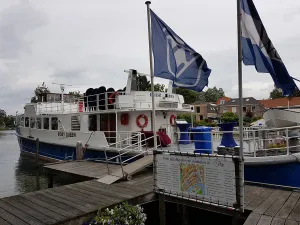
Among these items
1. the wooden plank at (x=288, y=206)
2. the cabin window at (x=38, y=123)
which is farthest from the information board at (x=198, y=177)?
the cabin window at (x=38, y=123)

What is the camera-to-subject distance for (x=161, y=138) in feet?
41.9

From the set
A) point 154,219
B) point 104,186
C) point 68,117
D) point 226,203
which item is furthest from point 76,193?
point 68,117

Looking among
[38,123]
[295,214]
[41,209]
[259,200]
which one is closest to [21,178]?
[38,123]

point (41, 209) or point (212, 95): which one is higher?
point (212, 95)

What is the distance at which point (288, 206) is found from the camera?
227 inches

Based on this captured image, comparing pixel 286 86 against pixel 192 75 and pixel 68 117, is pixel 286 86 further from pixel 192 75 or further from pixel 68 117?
pixel 68 117

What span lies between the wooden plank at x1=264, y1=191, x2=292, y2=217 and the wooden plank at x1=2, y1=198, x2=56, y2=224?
4474mm

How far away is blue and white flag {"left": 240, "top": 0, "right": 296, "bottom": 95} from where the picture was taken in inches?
207

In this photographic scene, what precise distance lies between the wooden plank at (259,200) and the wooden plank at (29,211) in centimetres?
425

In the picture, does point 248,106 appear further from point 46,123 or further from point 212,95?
point 46,123

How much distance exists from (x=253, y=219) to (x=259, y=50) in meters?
3.38

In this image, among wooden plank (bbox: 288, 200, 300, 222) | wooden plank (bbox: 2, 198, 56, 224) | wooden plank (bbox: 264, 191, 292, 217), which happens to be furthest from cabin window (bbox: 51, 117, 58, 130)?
wooden plank (bbox: 288, 200, 300, 222)

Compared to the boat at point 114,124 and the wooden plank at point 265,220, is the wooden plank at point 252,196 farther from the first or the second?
the boat at point 114,124

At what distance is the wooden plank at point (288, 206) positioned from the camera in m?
5.32
